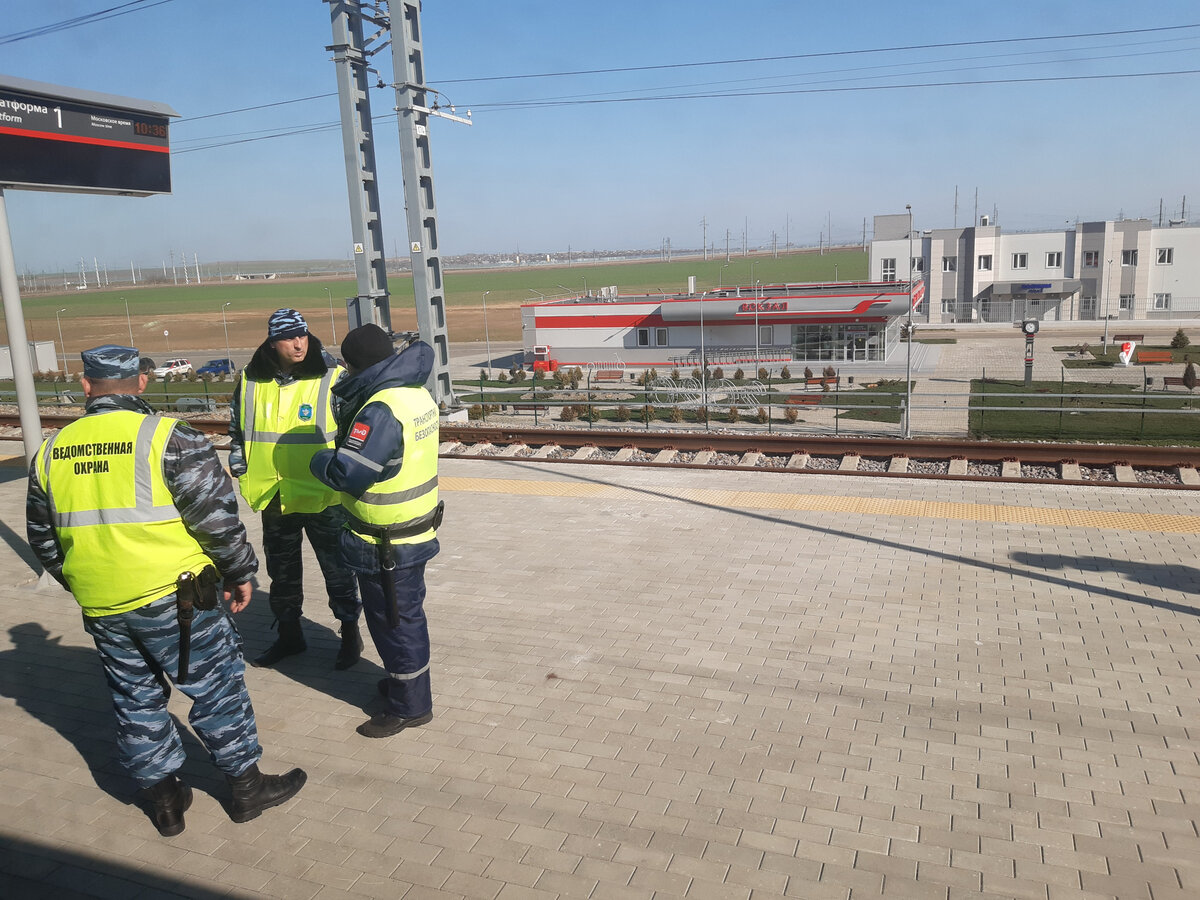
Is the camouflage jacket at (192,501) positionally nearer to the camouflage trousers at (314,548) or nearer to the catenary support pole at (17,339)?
the camouflage trousers at (314,548)

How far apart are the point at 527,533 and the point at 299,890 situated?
5315 mm

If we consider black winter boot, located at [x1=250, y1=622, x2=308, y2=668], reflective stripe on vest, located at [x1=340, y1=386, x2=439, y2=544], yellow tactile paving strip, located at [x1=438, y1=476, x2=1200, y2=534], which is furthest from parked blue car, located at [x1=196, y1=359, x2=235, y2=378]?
reflective stripe on vest, located at [x1=340, y1=386, x2=439, y2=544]

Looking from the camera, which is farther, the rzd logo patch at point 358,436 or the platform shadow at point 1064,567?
the platform shadow at point 1064,567

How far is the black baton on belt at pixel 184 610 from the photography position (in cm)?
370

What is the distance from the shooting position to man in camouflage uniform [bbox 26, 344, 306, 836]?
357 centimetres

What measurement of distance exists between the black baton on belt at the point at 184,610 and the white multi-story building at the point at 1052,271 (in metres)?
54.3

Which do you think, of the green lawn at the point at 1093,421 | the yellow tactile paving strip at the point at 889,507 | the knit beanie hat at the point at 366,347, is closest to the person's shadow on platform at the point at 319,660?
the knit beanie hat at the point at 366,347

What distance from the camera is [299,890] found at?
3578 millimetres

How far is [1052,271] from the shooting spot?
187 ft

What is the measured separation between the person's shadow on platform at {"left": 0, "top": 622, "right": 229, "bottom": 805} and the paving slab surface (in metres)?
0.02

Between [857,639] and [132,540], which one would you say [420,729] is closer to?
[132,540]

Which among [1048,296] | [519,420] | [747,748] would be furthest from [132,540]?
[1048,296]

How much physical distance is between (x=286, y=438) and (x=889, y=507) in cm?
659

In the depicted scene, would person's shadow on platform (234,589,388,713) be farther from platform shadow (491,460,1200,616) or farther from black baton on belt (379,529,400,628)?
platform shadow (491,460,1200,616)
